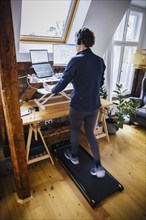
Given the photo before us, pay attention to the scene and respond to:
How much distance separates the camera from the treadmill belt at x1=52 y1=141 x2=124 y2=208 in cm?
170

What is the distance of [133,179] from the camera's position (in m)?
1.97

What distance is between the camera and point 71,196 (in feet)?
5.67

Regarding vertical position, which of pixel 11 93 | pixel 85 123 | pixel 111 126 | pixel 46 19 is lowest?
pixel 111 126

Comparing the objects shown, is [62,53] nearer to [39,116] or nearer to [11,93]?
[39,116]

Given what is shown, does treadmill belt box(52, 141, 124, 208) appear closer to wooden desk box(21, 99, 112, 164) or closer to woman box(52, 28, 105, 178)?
wooden desk box(21, 99, 112, 164)

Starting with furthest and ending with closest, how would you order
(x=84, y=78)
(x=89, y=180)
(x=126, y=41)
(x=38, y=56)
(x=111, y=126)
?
1. (x=126, y=41)
2. (x=111, y=126)
3. (x=38, y=56)
4. (x=89, y=180)
5. (x=84, y=78)

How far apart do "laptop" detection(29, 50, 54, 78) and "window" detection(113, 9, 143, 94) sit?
1683 mm

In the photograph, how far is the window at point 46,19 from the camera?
6.46 ft

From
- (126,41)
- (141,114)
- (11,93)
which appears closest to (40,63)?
(11,93)

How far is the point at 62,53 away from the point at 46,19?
0.48 meters

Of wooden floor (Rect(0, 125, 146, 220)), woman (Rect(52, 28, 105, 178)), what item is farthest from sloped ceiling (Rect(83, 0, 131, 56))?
wooden floor (Rect(0, 125, 146, 220))

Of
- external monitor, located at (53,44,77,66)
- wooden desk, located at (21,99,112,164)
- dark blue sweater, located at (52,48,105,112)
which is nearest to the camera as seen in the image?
dark blue sweater, located at (52,48,105,112)

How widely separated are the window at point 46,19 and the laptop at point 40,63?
30 cm

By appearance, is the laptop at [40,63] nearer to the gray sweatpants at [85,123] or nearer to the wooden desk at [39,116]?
the wooden desk at [39,116]
